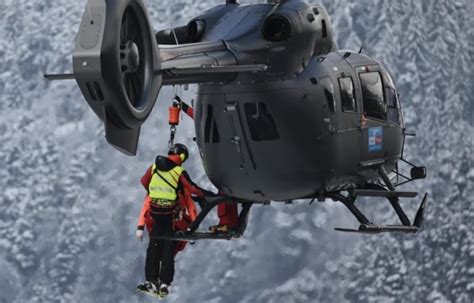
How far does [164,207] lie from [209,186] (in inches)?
2006

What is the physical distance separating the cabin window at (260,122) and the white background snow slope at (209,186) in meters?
44.8

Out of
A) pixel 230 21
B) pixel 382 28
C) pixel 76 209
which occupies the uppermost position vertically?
pixel 230 21

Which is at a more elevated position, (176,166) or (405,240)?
(176,166)

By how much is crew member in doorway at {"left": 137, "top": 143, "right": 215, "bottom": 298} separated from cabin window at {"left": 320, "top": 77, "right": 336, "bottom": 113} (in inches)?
139

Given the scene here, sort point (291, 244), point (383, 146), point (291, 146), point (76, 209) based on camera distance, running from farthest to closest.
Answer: point (76, 209) < point (291, 244) < point (383, 146) < point (291, 146)

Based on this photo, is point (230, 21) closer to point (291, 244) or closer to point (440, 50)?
point (291, 244)

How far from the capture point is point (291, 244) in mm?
80750

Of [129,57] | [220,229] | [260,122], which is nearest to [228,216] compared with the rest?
[220,229]

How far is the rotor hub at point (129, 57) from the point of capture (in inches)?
1063

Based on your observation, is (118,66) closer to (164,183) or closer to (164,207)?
(164,183)

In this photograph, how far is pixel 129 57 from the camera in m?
27.1

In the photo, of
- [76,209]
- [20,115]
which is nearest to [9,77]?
A: [20,115]

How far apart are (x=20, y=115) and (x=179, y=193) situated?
57.9 metres

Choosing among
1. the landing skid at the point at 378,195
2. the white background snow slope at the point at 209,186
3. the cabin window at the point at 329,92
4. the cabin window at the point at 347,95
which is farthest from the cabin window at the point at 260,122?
the white background snow slope at the point at 209,186
